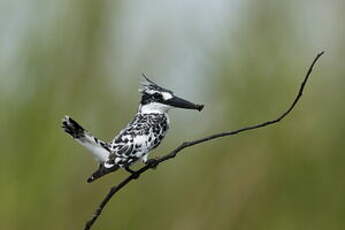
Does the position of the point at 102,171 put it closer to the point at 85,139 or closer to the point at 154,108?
the point at 85,139

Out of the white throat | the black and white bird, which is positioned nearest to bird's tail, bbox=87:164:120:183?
the black and white bird

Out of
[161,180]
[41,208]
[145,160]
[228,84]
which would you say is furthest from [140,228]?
[145,160]

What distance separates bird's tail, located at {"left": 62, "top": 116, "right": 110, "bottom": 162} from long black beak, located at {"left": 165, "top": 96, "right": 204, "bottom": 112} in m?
0.15

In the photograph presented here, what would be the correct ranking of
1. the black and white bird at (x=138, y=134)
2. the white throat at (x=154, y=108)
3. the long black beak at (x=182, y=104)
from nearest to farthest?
the long black beak at (x=182, y=104)
the black and white bird at (x=138, y=134)
the white throat at (x=154, y=108)

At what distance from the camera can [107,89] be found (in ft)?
9.89

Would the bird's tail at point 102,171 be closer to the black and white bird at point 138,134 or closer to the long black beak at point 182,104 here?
the black and white bird at point 138,134

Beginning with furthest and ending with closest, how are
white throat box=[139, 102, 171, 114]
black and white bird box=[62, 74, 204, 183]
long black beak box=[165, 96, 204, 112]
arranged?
white throat box=[139, 102, 171, 114]
black and white bird box=[62, 74, 204, 183]
long black beak box=[165, 96, 204, 112]

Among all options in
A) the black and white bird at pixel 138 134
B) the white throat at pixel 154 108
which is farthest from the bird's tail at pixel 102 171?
the white throat at pixel 154 108

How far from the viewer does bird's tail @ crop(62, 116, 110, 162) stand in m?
1.40

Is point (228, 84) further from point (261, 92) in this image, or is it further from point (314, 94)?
point (314, 94)

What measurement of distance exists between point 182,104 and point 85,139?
0.19 m

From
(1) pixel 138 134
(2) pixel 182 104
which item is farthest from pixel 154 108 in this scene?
(2) pixel 182 104

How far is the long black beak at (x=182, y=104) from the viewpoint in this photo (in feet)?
4.36

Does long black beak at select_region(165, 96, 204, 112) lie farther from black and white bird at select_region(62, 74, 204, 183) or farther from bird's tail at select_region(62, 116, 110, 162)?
bird's tail at select_region(62, 116, 110, 162)
